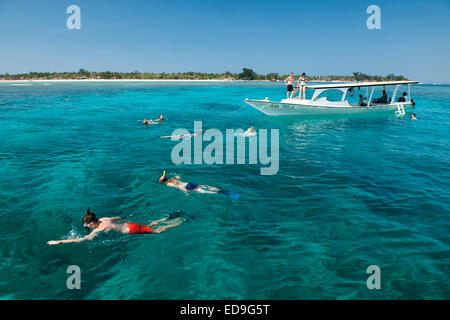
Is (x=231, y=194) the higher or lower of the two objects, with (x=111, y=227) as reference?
higher

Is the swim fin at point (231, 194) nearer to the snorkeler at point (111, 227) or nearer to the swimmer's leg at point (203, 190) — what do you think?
the swimmer's leg at point (203, 190)

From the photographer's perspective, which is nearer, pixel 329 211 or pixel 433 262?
pixel 433 262

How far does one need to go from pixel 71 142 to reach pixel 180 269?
16.5 meters

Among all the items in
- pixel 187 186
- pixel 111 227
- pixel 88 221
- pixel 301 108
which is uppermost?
pixel 301 108

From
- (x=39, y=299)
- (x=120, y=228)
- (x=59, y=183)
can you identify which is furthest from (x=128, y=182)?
(x=39, y=299)

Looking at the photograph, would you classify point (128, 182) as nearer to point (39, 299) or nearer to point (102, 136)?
point (39, 299)

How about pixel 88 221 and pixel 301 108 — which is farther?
pixel 301 108

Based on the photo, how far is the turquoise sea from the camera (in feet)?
17.5

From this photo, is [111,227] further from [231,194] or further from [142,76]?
[142,76]

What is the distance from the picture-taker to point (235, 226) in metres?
7.52

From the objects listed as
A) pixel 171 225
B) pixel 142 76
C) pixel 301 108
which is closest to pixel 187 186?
pixel 171 225

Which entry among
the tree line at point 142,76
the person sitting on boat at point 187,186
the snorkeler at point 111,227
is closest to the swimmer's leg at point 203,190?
the person sitting on boat at point 187,186

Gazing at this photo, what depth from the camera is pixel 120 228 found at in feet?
22.9

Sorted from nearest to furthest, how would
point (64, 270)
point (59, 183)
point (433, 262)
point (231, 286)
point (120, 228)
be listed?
point (231, 286)
point (64, 270)
point (433, 262)
point (120, 228)
point (59, 183)
